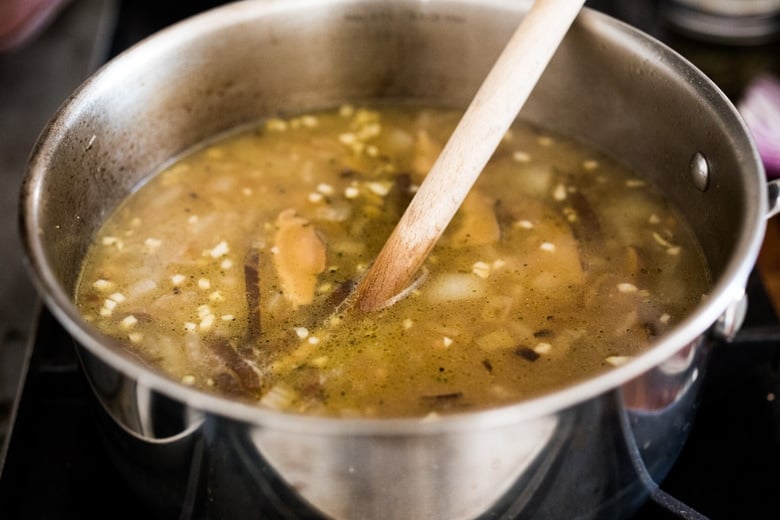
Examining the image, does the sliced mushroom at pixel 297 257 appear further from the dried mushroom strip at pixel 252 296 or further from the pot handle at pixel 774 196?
the pot handle at pixel 774 196

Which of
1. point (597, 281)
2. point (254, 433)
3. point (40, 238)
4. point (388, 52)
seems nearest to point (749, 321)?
point (597, 281)

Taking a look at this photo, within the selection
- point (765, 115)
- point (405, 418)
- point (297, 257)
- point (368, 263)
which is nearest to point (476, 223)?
point (368, 263)

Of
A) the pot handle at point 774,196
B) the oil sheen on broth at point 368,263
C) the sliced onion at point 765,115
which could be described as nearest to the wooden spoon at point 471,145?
the oil sheen on broth at point 368,263

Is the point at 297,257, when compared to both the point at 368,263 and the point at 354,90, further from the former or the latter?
the point at 354,90

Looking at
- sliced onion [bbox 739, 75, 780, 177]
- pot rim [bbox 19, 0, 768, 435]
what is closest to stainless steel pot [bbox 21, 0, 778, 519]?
pot rim [bbox 19, 0, 768, 435]

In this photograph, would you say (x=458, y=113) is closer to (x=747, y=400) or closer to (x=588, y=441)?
(x=747, y=400)

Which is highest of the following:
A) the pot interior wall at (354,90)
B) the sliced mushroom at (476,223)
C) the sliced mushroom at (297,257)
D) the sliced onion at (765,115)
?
the pot interior wall at (354,90)

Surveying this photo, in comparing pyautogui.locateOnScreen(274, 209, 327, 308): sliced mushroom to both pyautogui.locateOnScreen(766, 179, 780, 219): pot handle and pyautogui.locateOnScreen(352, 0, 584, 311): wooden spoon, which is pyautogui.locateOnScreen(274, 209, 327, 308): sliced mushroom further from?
pyautogui.locateOnScreen(766, 179, 780, 219): pot handle
